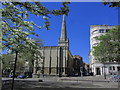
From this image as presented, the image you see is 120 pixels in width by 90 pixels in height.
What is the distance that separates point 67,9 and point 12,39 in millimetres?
3484

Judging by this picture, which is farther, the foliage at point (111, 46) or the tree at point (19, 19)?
the foliage at point (111, 46)

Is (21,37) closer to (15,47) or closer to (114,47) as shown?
(15,47)

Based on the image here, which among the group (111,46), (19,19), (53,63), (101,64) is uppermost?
(111,46)

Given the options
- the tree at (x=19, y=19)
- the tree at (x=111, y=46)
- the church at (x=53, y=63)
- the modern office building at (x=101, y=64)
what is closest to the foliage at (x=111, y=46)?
the tree at (x=111, y=46)

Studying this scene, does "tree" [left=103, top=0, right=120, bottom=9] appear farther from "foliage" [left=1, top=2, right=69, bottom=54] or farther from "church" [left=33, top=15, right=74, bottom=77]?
Answer: "church" [left=33, top=15, right=74, bottom=77]

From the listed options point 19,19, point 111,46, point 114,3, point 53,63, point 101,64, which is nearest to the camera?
point 114,3

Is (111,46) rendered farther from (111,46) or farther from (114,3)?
(114,3)

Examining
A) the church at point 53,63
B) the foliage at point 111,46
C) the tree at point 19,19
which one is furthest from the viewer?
the church at point 53,63

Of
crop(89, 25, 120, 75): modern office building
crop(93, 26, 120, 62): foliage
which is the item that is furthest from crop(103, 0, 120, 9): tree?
crop(89, 25, 120, 75): modern office building

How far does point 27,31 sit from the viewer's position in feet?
18.8

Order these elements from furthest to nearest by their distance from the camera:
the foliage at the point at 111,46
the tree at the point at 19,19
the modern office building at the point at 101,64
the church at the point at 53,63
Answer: the modern office building at the point at 101,64 < the church at the point at 53,63 < the foliage at the point at 111,46 < the tree at the point at 19,19

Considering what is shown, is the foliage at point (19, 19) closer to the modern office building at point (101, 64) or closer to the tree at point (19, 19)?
the tree at point (19, 19)

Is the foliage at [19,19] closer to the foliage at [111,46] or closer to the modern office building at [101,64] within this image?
the foliage at [111,46]

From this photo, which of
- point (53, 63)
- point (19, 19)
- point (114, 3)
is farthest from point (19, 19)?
point (53, 63)
